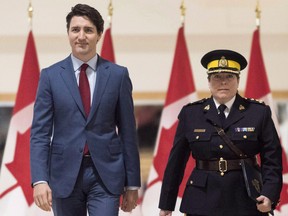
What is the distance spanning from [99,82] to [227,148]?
58cm

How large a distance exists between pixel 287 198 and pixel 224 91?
188cm

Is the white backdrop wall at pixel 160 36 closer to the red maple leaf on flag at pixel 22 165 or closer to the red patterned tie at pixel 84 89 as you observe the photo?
the red maple leaf on flag at pixel 22 165

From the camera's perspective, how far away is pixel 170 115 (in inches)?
178

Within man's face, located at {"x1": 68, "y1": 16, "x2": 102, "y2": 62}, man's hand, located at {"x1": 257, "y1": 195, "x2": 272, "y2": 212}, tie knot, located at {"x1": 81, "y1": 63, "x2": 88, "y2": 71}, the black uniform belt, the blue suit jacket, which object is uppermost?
man's face, located at {"x1": 68, "y1": 16, "x2": 102, "y2": 62}

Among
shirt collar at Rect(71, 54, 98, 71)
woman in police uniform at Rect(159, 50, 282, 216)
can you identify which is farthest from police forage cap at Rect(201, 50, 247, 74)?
shirt collar at Rect(71, 54, 98, 71)

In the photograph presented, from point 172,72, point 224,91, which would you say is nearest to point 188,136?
point 224,91

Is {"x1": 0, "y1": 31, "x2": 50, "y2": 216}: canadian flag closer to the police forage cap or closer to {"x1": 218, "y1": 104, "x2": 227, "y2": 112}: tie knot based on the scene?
the police forage cap

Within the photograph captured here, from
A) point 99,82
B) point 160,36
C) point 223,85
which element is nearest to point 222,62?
point 223,85

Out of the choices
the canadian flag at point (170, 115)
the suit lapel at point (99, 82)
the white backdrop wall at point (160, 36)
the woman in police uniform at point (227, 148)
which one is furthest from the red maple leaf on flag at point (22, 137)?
the suit lapel at point (99, 82)

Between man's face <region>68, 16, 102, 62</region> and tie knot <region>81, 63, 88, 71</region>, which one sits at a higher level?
man's face <region>68, 16, 102, 62</region>

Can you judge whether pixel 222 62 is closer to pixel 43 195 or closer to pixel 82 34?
pixel 82 34

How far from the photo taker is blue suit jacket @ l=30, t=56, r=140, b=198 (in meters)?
2.51

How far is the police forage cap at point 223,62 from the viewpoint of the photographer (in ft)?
9.13

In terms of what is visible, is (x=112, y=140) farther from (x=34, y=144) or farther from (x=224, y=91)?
(x=224, y=91)
